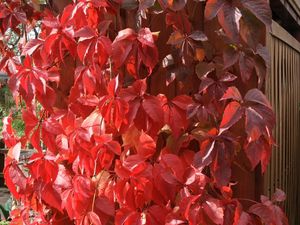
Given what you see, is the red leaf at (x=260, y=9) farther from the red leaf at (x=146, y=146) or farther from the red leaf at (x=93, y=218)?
the red leaf at (x=93, y=218)

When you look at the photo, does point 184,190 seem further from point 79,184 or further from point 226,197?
point 79,184

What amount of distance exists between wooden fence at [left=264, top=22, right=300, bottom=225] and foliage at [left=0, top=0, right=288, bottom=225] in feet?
1.09

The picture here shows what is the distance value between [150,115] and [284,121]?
4.97ft

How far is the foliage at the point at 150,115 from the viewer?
1469 millimetres

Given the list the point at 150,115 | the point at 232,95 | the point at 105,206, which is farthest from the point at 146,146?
the point at 232,95

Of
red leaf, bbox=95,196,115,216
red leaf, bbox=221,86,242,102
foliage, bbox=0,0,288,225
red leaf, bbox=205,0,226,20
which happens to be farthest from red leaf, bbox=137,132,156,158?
red leaf, bbox=205,0,226,20

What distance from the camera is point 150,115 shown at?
5.03ft

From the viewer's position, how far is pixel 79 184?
1.63 metres

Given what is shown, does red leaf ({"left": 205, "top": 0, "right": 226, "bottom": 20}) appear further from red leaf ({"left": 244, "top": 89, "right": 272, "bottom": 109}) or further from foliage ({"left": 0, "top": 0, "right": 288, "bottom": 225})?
red leaf ({"left": 244, "top": 89, "right": 272, "bottom": 109})

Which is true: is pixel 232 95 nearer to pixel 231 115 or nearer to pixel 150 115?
Answer: pixel 231 115

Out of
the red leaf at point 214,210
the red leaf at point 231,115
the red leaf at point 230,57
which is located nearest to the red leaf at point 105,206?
the red leaf at point 214,210

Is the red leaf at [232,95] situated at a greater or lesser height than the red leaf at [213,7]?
lesser

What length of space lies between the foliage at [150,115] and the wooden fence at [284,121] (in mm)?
331

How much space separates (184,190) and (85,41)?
0.60 meters
